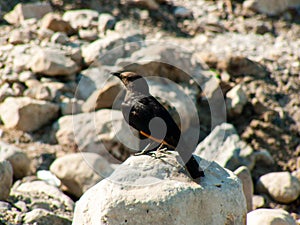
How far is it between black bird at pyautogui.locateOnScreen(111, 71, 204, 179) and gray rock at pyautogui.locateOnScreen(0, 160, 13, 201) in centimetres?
212

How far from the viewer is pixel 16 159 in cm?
939

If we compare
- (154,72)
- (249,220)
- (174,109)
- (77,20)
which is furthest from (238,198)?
(77,20)

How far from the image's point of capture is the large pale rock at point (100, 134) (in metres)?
10.1

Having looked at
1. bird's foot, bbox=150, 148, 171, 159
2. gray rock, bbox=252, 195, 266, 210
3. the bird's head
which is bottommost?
gray rock, bbox=252, 195, 266, 210

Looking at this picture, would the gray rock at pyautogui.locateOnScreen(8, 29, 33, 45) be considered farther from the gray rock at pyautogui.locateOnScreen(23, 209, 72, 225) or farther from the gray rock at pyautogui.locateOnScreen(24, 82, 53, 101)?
the gray rock at pyautogui.locateOnScreen(23, 209, 72, 225)

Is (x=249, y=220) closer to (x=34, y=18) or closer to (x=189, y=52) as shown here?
(x=189, y=52)

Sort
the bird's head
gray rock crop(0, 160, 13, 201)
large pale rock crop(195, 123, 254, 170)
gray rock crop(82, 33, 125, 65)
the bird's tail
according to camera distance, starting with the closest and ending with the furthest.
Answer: the bird's tail
the bird's head
gray rock crop(0, 160, 13, 201)
large pale rock crop(195, 123, 254, 170)
gray rock crop(82, 33, 125, 65)

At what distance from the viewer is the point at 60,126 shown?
34.5 feet

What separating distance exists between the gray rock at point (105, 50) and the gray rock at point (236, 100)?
2346 mm

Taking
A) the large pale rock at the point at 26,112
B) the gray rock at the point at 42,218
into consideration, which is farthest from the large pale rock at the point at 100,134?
the gray rock at the point at 42,218

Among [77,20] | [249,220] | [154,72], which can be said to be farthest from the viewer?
[77,20]

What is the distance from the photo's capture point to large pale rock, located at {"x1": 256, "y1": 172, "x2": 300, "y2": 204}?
9.74 metres

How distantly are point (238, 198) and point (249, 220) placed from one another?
4.50 feet

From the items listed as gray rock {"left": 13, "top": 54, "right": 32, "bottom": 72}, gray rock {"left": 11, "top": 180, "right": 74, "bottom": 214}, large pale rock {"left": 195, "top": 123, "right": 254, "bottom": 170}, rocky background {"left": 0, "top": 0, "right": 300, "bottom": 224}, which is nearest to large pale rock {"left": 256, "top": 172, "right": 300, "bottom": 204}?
rocky background {"left": 0, "top": 0, "right": 300, "bottom": 224}
